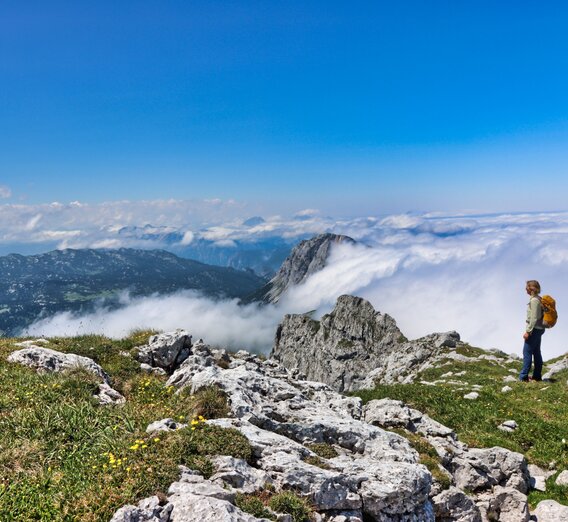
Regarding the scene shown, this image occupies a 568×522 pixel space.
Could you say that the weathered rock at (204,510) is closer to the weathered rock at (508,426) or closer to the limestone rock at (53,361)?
the limestone rock at (53,361)

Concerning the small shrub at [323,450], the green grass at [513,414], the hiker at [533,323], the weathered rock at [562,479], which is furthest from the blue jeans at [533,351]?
the small shrub at [323,450]

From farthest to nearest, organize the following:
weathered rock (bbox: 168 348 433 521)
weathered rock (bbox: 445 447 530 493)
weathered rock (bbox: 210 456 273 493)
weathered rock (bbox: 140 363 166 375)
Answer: weathered rock (bbox: 140 363 166 375) → weathered rock (bbox: 445 447 530 493) → weathered rock (bbox: 168 348 433 521) → weathered rock (bbox: 210 456 273 493)

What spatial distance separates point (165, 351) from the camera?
22219 mm

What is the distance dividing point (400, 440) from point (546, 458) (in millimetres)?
8896

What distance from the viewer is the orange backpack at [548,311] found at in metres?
27.3

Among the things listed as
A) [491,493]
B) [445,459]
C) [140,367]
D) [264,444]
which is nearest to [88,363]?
[140,367]

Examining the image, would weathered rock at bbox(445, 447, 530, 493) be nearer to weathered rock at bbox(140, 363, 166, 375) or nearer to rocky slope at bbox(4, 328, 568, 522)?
rocky slope at bbox(4, 328, 568, 522)

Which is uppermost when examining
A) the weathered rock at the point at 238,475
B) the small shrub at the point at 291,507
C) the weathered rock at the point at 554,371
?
the weathered rock at the point at 238,475

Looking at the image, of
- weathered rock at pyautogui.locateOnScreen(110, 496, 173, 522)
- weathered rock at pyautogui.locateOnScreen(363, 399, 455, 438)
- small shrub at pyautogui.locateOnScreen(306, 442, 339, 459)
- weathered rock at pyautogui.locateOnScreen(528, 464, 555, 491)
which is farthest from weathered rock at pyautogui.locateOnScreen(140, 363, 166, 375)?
weathered rock at pyautogui.locateOnScreen(528, 464, 555, 491)

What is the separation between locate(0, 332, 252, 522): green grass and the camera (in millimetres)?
8180

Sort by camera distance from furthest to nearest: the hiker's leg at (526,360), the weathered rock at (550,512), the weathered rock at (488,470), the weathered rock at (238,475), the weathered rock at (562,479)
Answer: the hiker's leg at (526,360) < the weathered rock at (562,479) < the weathered rock at (488,470) < the weathered rock at (550,512) < the weathered rock at (238,475)

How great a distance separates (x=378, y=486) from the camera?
1008cm

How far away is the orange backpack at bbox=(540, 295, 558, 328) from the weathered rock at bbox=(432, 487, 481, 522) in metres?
20.0

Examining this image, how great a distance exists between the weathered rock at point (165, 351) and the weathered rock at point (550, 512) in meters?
17.8
